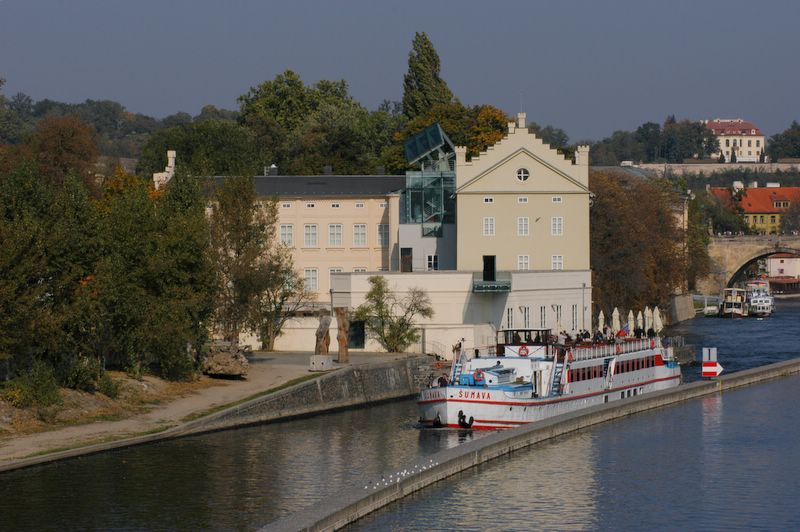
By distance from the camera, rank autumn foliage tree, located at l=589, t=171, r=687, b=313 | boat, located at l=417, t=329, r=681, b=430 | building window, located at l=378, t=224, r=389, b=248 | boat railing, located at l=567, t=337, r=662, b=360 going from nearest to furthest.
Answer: boat, located at l=417, t=329, r=681, b=430, boat railing, located at l=567, t=337, r=662, b=360, building window, located at l=378, t=224, r=389, b=248, autumn foliage tree, located at l=589, t=171, r=687, b=313

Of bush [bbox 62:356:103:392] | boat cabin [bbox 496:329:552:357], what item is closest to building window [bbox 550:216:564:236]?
boat cabin [bbox 496:329:552:357]

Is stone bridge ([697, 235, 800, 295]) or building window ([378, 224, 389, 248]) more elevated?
stone bridge ([697, 235, 800, 295])

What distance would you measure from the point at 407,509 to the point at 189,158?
92017 millimetres

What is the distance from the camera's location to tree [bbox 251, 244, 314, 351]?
75.2 m

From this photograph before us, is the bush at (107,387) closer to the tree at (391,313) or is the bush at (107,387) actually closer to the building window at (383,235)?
the tree at (391,313)

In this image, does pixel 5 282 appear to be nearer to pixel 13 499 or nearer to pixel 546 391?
pixel 13 499

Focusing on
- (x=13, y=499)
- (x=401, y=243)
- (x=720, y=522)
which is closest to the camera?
(x=720, y=522)

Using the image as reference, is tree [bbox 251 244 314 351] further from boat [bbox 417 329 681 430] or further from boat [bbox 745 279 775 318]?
boat [bbox 745 279 775 318]

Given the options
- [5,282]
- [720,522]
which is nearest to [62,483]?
[5,282]

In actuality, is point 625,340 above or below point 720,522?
above

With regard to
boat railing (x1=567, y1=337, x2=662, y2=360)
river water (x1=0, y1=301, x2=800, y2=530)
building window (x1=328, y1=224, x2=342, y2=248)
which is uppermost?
building window (x1=328, y1=224, x2=342, y2=248)

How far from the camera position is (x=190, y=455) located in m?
51.3

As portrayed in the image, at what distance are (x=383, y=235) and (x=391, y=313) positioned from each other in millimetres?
14914

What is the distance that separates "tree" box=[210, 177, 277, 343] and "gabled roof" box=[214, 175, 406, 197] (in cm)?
1503
